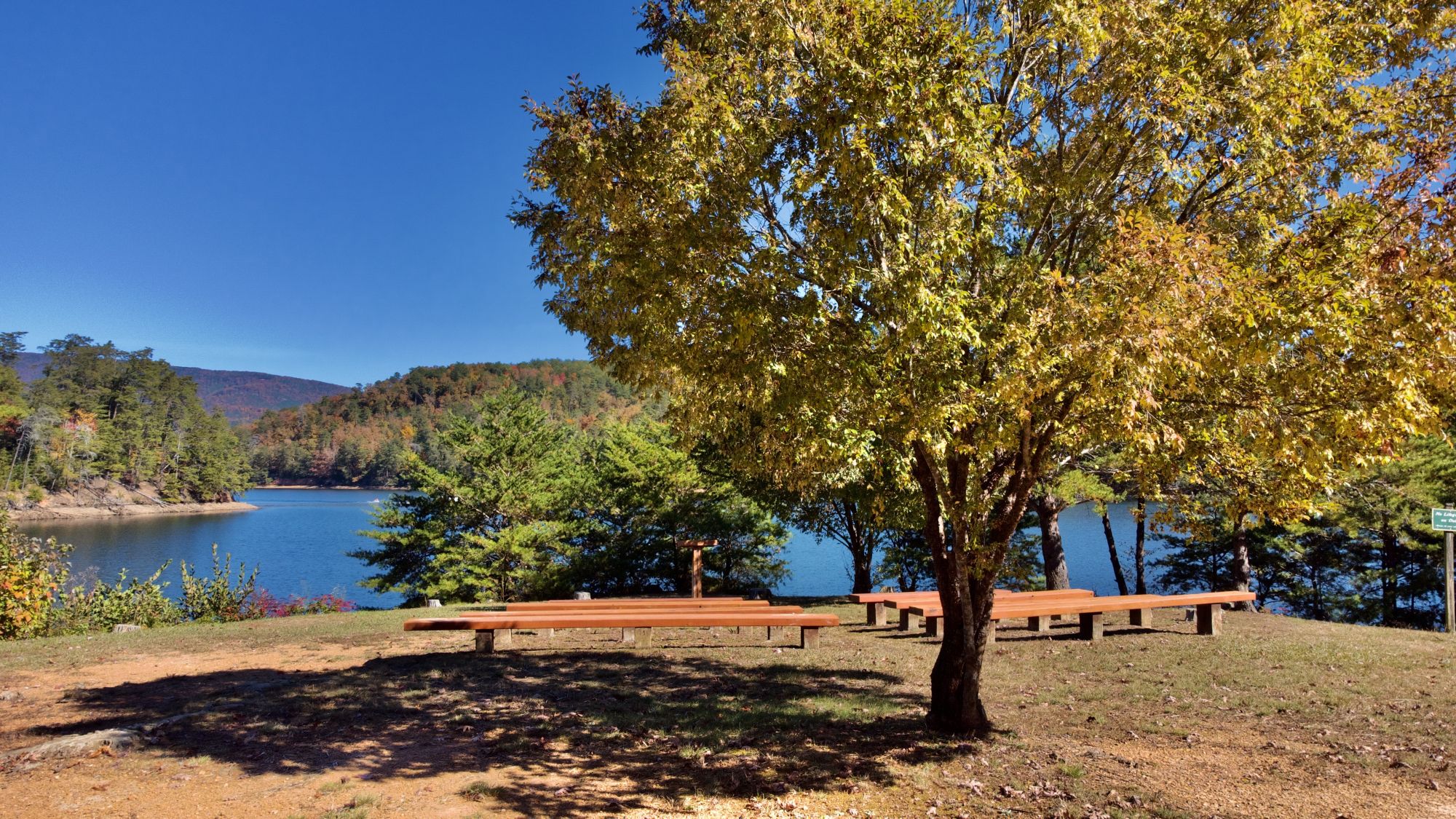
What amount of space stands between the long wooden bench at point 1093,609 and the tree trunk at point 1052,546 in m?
3.38

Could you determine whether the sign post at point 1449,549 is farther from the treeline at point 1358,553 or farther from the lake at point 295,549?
the lake at point 295,549

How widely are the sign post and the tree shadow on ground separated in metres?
8.37

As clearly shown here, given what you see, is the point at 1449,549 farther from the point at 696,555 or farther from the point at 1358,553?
the point at 696,555

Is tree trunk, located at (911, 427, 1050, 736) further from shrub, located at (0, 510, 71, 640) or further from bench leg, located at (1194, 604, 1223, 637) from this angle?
shrub, located at (0, 510, 71, 640)

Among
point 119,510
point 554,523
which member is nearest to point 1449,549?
point 554,523

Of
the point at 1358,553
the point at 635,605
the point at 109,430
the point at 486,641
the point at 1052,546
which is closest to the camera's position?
the point at 486,641

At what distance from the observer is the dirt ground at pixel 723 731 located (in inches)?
162

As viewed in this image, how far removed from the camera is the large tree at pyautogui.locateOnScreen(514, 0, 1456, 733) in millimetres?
3844

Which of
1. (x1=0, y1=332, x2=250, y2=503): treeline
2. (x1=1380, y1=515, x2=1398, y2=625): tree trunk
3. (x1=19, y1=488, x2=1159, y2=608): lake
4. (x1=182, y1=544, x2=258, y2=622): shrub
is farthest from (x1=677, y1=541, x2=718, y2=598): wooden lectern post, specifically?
(x1=0, y1=332, x2=250, y2=503): treeline

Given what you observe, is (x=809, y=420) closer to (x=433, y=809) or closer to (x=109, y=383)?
(x=433, y=809)

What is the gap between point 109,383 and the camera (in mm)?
81188

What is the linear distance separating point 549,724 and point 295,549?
43.7 meters

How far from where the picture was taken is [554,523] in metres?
19.4

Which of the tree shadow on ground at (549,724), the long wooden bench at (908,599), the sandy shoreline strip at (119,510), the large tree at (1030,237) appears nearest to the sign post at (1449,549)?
the long wooden bench at (908,599)
